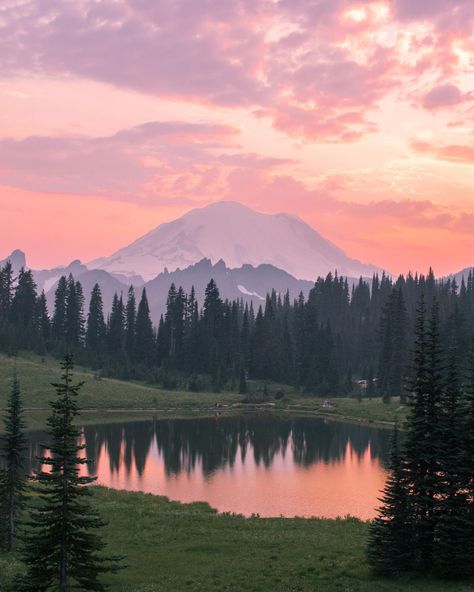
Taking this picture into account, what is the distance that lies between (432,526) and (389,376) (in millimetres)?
103302

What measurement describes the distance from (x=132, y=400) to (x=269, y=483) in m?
60.6

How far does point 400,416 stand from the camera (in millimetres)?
108188

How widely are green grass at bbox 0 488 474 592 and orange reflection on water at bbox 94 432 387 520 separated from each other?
794cm

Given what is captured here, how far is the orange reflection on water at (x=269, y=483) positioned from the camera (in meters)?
53.6

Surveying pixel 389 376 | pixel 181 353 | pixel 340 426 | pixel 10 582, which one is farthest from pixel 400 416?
pixel 10 582

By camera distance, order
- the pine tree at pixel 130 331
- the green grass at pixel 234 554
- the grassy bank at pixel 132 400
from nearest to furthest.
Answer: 1. the green grass at pixel 234 554
2. the grassy bank at pixel 132 400
3. the pine tree at pixel 130 331

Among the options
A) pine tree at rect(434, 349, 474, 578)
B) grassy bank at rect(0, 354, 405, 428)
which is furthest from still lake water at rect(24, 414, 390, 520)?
pine tree at rect(434, 349, 474, 578)

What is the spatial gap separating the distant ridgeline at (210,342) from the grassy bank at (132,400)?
7.99 meters

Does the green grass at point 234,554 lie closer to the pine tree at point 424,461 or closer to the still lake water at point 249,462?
the pine tree at point 424,461

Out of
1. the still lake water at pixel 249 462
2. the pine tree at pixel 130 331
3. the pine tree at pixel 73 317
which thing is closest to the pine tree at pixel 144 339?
the pine tree at pixel 130 331

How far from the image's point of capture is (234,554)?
33688mm

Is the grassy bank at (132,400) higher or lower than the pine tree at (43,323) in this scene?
lower

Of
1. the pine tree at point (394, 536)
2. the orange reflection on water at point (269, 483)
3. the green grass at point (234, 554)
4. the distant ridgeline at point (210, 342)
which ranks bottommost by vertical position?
the orange reflection on water at point (269, 483)

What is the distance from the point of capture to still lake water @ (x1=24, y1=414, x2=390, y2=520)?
56500 mm
